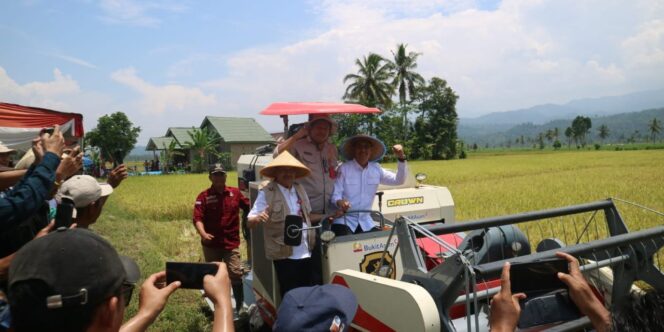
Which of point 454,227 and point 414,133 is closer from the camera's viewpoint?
point 454,227

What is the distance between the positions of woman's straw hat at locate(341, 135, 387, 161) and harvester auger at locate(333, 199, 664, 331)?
137 cm

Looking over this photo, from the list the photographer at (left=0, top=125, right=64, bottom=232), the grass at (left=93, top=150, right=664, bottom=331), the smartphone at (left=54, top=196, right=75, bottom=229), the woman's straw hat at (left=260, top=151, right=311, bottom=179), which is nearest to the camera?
the photographer at (left=0, top=125, right=64, bottom=232)

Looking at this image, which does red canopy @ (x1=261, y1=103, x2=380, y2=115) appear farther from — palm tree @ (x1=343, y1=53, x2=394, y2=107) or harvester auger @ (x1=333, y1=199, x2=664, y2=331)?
palm tree @ (x1=343, y1=53, x2=394, y2=107)

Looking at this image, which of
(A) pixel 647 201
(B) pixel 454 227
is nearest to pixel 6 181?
(B) pixel 454 227

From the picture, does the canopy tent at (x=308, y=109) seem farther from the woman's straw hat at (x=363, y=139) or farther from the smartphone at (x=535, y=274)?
the smartphone at (x=535, y=274)

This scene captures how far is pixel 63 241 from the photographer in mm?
1298

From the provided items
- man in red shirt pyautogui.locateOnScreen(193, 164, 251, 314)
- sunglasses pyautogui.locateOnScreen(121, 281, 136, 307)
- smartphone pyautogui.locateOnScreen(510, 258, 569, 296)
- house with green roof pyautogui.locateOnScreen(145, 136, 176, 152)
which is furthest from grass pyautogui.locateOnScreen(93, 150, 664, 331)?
house with green roof pyautogui.locateOnScreen(145, 136, 176, 152)

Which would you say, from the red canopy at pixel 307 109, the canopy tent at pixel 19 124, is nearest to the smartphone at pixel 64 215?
→ the red canopy at pixel 307 109

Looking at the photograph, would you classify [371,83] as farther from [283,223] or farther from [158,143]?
[283,223]

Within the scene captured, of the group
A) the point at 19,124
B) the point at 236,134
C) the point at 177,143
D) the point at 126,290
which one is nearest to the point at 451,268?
the point at 126,290

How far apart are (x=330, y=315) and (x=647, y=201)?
13.7 metres

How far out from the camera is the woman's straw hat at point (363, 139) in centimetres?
480

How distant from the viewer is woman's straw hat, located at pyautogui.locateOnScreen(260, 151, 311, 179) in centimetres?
407

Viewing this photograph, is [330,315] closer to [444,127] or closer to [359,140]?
[359,140]
